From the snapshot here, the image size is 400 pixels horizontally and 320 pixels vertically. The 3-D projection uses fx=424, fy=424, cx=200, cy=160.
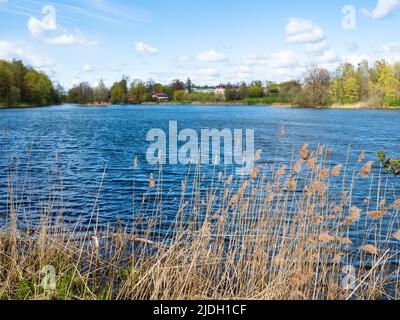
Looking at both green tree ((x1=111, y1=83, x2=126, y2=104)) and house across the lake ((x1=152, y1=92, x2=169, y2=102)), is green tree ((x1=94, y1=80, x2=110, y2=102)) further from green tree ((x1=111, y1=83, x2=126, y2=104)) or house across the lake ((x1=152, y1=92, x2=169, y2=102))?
house across the lake ((x1=152, y1=92, x2=169, y2=102))

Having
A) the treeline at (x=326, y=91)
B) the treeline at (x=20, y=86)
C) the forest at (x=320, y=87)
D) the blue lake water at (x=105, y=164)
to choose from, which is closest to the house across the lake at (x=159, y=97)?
the treeline at (x=326, y=91)

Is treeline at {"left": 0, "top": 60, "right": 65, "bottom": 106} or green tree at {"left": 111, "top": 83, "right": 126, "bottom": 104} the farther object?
green tree at {"left": 111, "top": 83, "right": 126, "bottom": 104}

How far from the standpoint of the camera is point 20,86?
93375mm

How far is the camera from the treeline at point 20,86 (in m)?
84.6

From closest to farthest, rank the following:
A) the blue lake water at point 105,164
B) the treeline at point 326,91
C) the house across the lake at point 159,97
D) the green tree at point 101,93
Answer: the blue lake water at point 105,164, the treeline at point 326,91, the green tree at point 101,93, the house across the lake at point 159,97

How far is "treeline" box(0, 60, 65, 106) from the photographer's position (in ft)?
277

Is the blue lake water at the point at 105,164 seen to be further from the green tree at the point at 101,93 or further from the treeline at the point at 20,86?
the green tree at the point at 101,93

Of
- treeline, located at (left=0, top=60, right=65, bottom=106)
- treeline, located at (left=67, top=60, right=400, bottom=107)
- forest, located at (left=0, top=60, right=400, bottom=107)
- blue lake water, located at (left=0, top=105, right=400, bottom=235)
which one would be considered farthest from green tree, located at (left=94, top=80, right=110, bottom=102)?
blue lake water, located at (left=0, top=105, right=400, bottom=235)

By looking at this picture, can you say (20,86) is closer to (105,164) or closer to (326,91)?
(326,91)

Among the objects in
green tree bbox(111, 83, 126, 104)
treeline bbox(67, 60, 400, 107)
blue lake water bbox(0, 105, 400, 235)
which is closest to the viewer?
blue lake water bbox(0, 105, 400, 235)

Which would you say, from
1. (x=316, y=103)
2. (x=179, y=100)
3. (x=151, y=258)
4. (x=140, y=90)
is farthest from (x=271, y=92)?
(x=151, y=258)

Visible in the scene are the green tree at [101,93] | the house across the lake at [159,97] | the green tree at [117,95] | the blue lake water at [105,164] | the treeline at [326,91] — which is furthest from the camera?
the house across the lake at [159,97]

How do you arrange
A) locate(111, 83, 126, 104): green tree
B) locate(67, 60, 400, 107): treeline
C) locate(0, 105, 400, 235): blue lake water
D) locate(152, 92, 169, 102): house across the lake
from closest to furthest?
locate(0, 105, 400, 235): blue lake water → locate(67, 60, 400, 107): treeline → locate(111, 83, 126, 104): green tree → locate(152, 92, 169, 102): house across the lake
